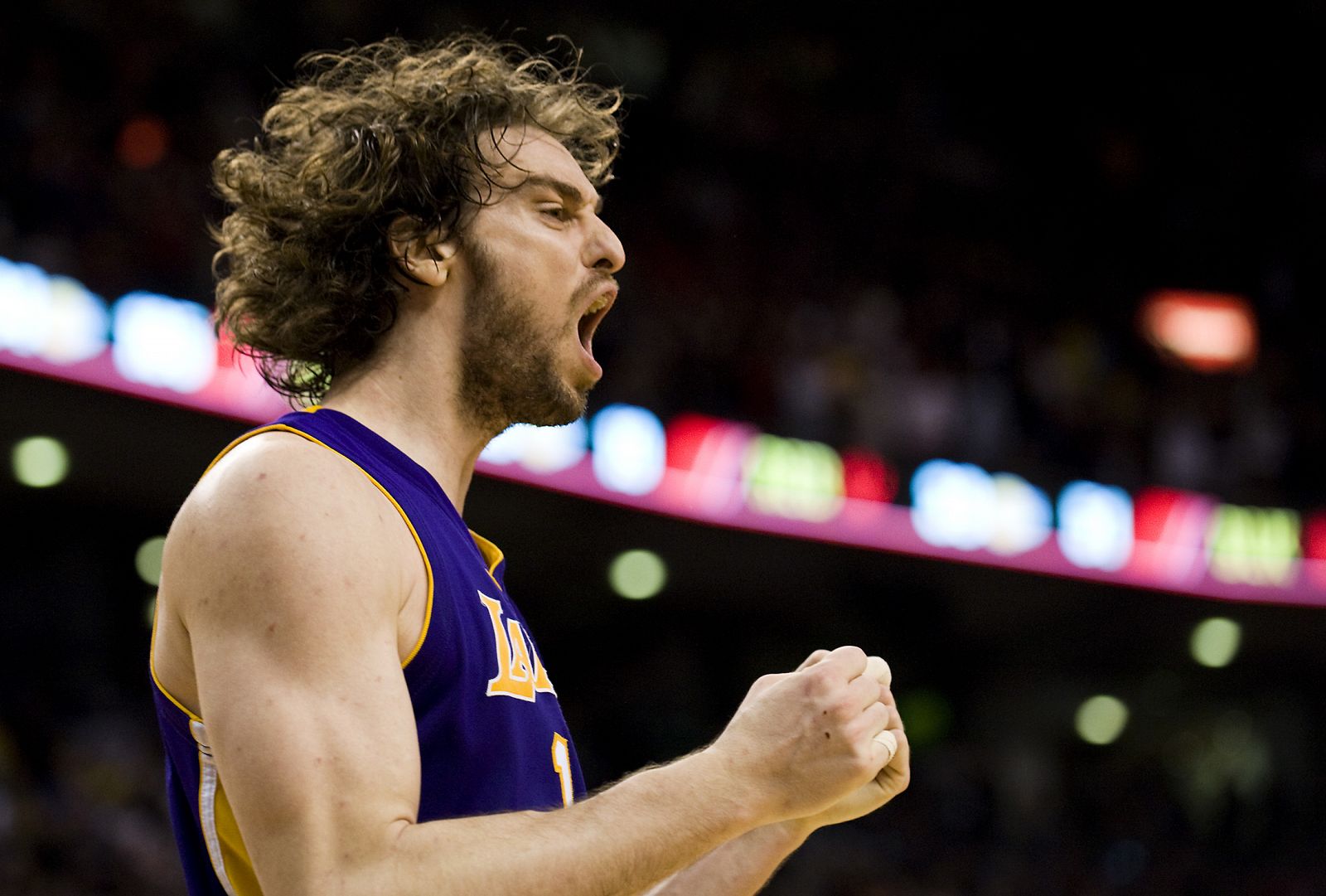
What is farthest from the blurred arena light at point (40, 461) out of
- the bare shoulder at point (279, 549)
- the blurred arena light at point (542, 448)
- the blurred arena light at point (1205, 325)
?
the blurred arena light at point (1205, 325)

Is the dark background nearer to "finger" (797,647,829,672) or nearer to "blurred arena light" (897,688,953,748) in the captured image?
"blurred arena light" (897,688,953,748)

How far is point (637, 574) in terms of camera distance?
12.1 m

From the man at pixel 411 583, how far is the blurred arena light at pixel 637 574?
9160 millimetres

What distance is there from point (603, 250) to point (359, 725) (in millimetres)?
949

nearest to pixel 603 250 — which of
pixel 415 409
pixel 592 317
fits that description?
pixel 592 317

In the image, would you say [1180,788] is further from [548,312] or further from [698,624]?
[548,312]

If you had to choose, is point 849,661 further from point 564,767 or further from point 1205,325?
point 1205,325

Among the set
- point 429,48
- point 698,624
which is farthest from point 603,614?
point 429,48

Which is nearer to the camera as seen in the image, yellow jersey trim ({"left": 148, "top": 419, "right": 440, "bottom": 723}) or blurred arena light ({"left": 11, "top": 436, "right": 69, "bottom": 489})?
yellow jersey trim ({"left": 148, "top": 419, "right": 440, "bottom": 723})

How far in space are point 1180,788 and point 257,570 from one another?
15.3m

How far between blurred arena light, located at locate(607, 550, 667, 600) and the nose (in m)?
9.34

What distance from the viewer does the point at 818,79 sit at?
1573 cm

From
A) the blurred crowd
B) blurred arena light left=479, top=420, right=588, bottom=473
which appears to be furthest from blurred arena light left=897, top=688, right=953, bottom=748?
blurred arena light left=479, top=420, right=588, bottom=473

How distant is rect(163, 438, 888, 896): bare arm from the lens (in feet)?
5.00
